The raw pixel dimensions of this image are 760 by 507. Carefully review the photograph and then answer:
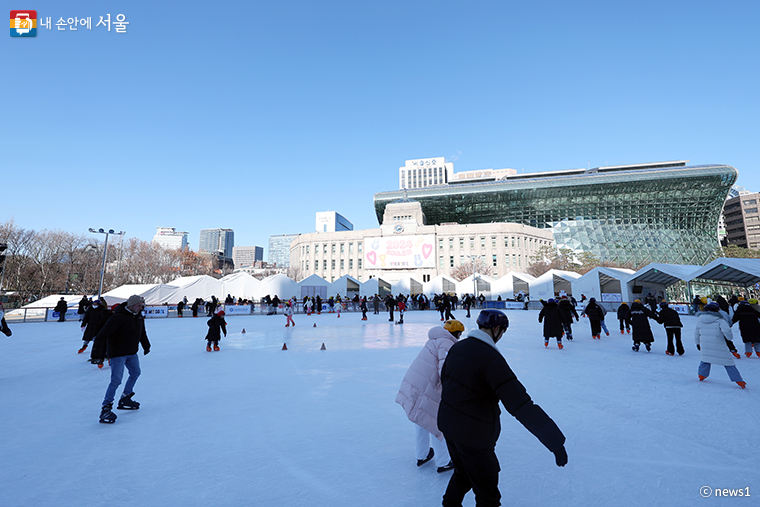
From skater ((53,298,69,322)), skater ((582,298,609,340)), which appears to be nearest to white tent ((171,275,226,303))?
skater ((53,298,69,322))

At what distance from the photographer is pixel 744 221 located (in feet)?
282

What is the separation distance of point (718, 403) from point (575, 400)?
6.36 feet

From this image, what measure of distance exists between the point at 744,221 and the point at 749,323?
111179mm

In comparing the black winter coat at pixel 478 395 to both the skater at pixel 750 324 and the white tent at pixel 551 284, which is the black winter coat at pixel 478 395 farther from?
the white tent at pixel 551 284

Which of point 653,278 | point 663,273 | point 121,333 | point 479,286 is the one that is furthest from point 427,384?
point 479,286

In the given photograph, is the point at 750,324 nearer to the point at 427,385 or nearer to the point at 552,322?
the point at 552,322

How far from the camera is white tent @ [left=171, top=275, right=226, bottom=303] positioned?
3114cm

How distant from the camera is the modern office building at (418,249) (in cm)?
6769

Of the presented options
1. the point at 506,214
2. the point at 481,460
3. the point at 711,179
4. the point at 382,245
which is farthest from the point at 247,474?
the point at 711,179

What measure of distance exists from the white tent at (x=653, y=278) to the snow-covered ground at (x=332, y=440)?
817 inches

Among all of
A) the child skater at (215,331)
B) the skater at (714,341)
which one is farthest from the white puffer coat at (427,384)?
the child skater at (215,331)

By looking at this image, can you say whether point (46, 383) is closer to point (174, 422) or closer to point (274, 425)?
point (174, 422)

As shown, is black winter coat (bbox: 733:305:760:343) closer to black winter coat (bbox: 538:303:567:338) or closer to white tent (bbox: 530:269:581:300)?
black winter coat (bbox: 538:303:567:338)

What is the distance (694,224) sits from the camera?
74.4 meters
